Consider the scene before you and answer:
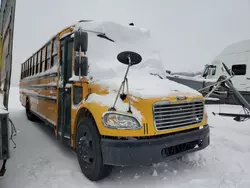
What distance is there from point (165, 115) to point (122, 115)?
554 millimetres

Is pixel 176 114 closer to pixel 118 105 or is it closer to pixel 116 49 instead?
pixel 118 105

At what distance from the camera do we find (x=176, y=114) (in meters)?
2.94

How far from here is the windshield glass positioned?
3537 millimetres

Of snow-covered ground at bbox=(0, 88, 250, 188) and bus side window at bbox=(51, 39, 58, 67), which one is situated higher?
bus side window at bbox=(51, 39, 58, 67)

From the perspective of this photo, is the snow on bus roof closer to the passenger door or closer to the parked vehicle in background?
the parked vehicle in background

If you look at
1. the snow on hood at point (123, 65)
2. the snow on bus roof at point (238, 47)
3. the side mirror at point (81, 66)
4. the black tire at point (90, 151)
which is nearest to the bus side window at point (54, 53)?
the snow on hood at point (123, 65)

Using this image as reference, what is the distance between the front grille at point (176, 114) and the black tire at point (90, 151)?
82 centimetres

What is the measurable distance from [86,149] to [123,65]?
4.75ft

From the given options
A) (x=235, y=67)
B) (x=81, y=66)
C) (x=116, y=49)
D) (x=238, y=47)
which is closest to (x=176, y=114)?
(x=81, y=66)

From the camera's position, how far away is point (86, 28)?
3.69m

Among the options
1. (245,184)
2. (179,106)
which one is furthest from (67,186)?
(245,184)

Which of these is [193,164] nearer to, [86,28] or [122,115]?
[122,115]

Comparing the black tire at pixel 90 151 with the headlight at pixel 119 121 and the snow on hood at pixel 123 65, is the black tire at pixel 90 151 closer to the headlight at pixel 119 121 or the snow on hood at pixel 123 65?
the headlight at pixel 119 121

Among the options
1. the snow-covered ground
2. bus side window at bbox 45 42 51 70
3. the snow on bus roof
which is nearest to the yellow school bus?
the snow-covered ground
